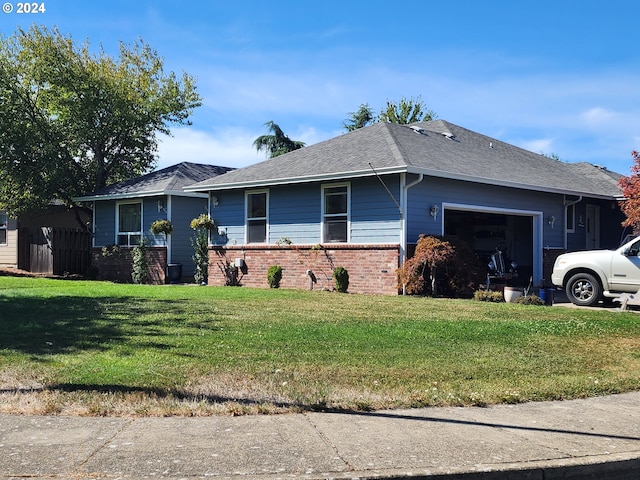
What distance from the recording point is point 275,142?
41188 mm

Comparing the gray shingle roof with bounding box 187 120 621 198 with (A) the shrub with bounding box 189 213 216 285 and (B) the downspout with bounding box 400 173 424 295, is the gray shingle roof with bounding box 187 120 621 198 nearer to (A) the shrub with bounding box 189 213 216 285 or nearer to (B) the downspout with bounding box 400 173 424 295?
(B) the downspout with bounding box 400 173 424 295

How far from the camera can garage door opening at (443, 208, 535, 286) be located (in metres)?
21.5

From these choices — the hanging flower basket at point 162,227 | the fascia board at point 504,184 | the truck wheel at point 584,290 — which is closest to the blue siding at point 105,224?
the hanging flower basket at point 162,227

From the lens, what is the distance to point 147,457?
15.0 ft

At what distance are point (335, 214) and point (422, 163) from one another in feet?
9.52

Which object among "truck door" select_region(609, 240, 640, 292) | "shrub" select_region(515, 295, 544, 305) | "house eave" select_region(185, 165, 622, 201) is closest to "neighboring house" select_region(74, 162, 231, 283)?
"house eave" select_region(185, 165, 622, 201)

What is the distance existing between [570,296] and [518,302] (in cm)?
131

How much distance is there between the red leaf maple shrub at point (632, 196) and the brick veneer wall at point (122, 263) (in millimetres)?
15445

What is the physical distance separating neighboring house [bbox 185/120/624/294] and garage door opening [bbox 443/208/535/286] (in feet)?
0.12

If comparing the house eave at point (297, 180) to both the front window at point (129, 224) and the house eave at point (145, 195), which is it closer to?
the house eave at point (145, 195)

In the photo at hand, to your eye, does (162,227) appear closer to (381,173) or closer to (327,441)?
(381,173)

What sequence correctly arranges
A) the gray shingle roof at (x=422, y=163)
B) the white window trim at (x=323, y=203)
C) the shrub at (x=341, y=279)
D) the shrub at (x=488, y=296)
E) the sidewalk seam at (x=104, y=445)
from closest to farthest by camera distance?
the sidewalk seam at (x=104, y=445)
the shrub at (x=488, y=296)
the gray shingle roof at (x=422, y=163)
the shrub at (x=341, y=279)
the white window trim at (x=323, y=203)

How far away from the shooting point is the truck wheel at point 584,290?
49.2 feet

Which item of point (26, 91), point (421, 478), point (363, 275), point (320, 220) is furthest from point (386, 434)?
point (26, 91)
